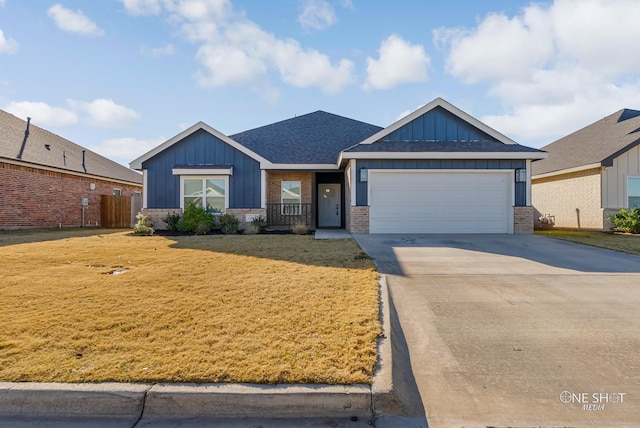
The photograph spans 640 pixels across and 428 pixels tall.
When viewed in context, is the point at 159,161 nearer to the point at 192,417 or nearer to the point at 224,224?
the point at 224,224

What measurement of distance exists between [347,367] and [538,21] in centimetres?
1243

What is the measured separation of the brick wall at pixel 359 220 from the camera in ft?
39.6

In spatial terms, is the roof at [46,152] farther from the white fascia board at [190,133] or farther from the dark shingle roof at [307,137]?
the dark shingle roof at [307,137]

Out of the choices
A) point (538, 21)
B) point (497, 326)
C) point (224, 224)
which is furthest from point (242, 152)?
point (497, 326)

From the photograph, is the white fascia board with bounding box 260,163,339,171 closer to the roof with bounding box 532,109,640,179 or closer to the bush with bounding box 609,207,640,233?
the roof with bounding box 532,109,640,179

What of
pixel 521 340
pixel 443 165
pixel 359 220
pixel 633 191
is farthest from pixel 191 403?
pixel 633 191

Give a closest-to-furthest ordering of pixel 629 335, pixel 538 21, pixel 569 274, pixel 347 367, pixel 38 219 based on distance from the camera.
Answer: pixel 347 367 → pixel 629 335 → pixel 569 274 → pixel 538 21 → pixel 38 219

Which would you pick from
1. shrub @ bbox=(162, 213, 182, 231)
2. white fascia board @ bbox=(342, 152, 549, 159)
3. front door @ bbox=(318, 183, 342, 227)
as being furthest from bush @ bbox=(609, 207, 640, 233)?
shrub @ bbox=(162, 213, 182, 231)

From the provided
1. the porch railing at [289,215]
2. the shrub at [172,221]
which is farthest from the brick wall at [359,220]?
the shrub at [172,221]

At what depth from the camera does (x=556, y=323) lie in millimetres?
3764

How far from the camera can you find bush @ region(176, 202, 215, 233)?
12.9m

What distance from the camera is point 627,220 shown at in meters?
13.4

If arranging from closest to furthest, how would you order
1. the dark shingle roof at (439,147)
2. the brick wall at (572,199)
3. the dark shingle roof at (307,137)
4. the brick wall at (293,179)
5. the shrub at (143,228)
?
the dark shingle roof at (439,147) → the shrub at (143,228) → the brick wall at (572,199) → the dark shingle roof at (307,137) → the brick wall at (293,179)

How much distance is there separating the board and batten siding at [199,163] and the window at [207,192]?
0.31 metres
